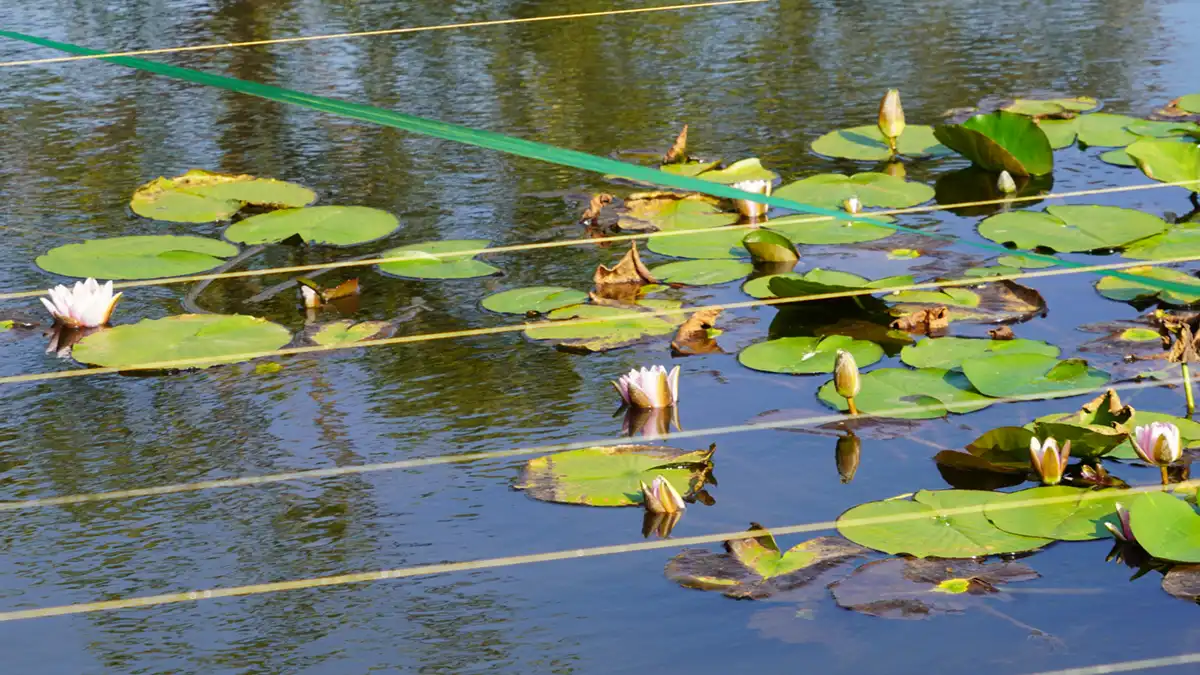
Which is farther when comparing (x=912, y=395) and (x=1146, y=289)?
(x=1146, y=289)

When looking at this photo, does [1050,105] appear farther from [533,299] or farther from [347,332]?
[347,332]

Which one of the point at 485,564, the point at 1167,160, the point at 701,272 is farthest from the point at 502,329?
the point at 1167,160

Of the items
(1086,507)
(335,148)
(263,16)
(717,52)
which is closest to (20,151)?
(335,148)

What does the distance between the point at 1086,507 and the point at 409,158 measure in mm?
2405

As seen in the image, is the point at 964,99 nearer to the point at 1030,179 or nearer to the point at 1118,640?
the point at 1030,179

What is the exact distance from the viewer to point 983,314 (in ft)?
8.80

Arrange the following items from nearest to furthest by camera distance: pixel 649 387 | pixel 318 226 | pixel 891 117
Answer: pixel 649 387 → pixel 318 226 → pixel 891 117

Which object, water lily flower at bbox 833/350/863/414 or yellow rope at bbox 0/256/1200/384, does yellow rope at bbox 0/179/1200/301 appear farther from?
water lily flower at bbox 833/350/863/414

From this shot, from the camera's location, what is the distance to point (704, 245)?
10.4 feet

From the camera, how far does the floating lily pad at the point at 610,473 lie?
6.81ft

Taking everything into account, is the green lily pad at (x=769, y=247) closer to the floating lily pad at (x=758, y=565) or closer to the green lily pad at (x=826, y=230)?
the green lily pad at (x=826, y=230)

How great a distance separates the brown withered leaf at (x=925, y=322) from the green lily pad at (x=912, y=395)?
210 mm

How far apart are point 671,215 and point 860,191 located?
1.49ft

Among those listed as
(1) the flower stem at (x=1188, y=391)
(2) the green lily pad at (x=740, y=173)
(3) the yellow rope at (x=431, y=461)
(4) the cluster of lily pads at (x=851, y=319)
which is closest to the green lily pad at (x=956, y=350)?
(4) the cluster of lily pads at (x=851, y=319)
